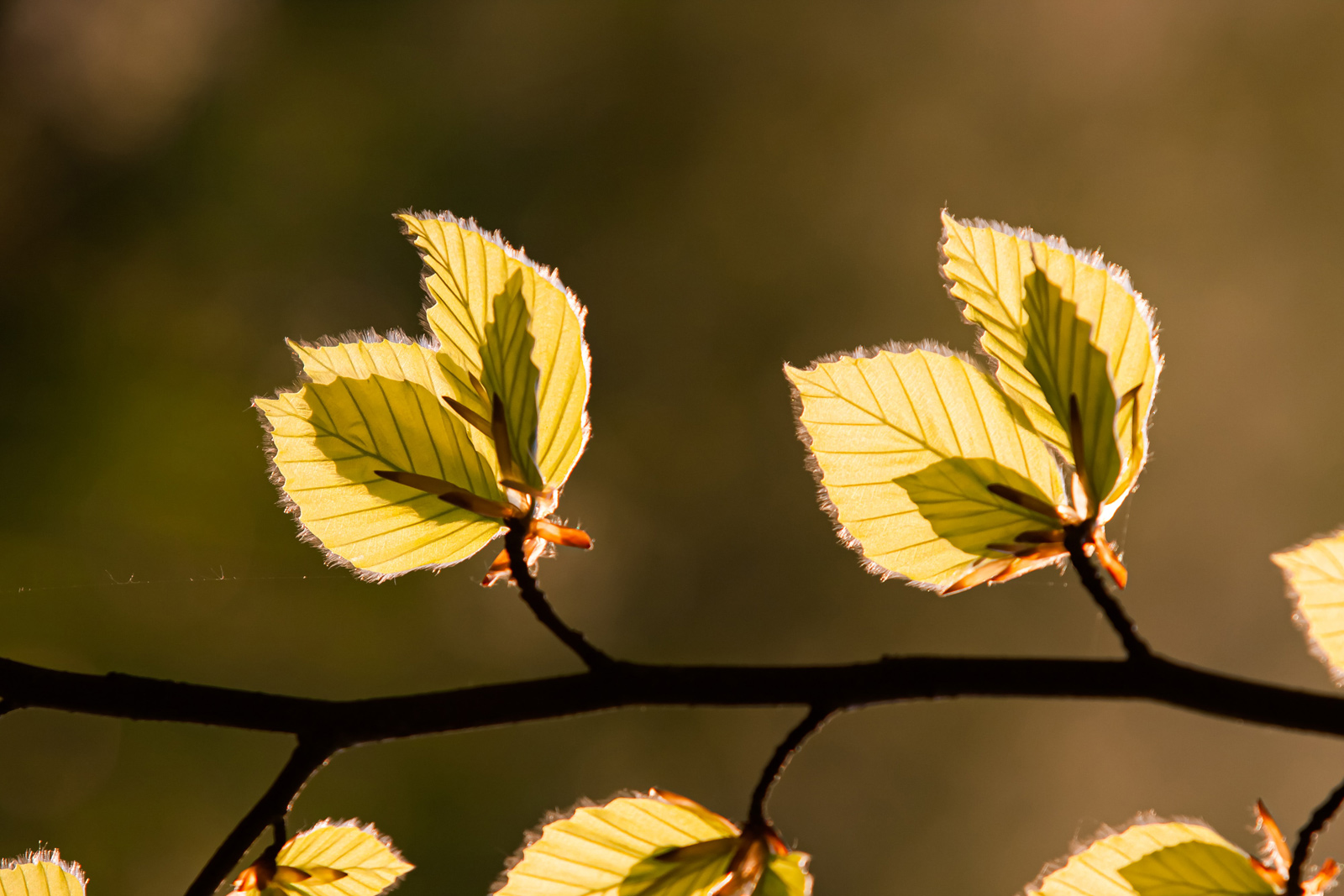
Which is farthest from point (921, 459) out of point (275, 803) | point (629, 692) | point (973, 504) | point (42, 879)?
point (42, 879)

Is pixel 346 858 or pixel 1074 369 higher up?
pixel 1074 369

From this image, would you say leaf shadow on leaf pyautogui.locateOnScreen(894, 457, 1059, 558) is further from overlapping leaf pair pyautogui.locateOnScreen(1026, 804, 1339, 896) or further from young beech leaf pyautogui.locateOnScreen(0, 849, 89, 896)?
young beech leaf pyautogui.locateOnScreen(0, 849, 89, 896)

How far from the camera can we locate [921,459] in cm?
35

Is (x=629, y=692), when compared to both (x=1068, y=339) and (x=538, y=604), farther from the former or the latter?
(x=1068, y=339)

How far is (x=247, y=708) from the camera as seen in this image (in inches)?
11.7

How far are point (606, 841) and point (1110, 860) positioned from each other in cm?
18

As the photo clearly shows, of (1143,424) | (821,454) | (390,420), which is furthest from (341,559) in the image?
(1143,424)

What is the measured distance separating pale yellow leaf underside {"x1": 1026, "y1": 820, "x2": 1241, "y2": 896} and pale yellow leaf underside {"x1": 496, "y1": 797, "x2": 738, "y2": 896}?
127mm

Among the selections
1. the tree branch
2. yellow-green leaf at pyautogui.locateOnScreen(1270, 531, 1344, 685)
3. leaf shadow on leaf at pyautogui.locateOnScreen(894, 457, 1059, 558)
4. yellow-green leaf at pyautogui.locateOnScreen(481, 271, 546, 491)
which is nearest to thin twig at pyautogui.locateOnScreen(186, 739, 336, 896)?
the tree branch

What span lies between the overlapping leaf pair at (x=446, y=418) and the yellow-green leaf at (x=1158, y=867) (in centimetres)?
22

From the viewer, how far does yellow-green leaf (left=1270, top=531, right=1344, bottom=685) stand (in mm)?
331

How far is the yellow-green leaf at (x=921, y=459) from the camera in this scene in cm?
34

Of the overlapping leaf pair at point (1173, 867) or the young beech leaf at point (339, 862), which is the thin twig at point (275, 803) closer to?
the young beech leaf at point (339, 862)

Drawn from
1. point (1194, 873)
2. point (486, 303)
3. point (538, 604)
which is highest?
point (486, 303)
